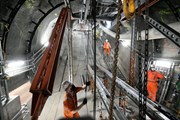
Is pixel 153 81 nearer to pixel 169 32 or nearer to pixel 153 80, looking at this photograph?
pixel 153 80

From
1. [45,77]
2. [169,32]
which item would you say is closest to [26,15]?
[45,77]

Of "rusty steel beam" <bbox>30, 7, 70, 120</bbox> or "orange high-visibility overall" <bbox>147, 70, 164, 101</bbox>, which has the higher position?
"rusty steel beam" <bbox>30, 7, 70, 120</bbox>

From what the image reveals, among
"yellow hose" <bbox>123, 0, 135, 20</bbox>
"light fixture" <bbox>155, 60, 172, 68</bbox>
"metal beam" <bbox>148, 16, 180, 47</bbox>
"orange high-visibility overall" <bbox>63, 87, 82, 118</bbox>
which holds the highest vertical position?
"yellow hose" <bbox>123, 0, 135, 20</bbox>

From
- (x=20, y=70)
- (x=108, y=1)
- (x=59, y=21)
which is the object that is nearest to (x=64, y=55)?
(x=20, y=70)

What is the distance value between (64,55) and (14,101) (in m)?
8.89

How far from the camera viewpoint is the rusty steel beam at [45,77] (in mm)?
2566

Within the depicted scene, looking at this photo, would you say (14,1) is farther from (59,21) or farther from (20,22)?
(59,21)

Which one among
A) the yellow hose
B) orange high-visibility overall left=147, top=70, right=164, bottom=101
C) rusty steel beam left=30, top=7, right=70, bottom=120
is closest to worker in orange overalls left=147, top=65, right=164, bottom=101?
orange high-visibility overall left=147, top=70, right=164, bottom=101

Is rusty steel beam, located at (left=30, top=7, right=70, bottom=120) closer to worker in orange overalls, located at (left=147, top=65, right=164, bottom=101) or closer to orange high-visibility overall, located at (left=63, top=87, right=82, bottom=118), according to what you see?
orange high-visibility overall, located at (left=63, top=87, right=82, bottom=118)

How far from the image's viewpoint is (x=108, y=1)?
19.6 ft

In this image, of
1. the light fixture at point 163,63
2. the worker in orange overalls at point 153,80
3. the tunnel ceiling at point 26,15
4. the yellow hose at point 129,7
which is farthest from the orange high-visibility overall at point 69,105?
the light fixture at point 163,63

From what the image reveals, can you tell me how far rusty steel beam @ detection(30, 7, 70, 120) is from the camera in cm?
257

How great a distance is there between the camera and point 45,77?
284cm

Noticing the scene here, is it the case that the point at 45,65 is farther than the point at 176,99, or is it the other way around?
the point at 176,99
